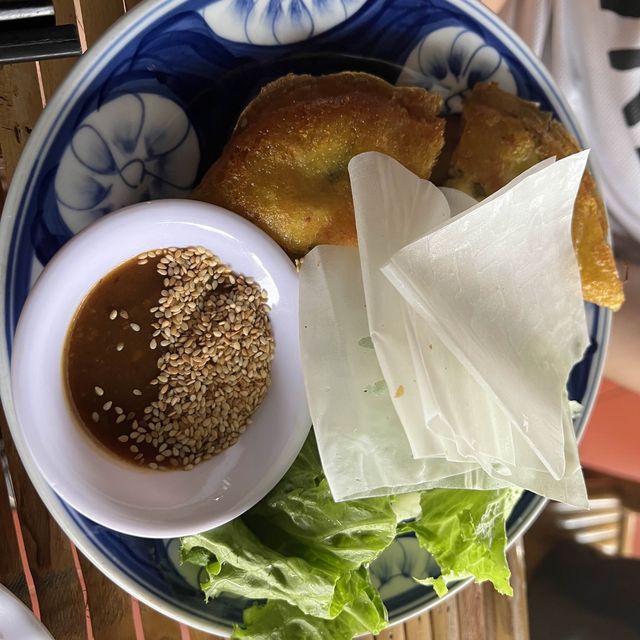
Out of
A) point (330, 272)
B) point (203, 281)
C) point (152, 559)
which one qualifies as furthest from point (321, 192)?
point (152, 559)

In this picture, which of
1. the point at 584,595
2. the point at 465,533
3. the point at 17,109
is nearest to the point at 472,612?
the point at 465,533

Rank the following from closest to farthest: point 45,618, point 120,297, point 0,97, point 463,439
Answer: point 463,439, point 120,297, point 0,97, point 45,618

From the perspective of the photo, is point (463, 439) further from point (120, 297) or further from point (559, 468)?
point (120, 297)

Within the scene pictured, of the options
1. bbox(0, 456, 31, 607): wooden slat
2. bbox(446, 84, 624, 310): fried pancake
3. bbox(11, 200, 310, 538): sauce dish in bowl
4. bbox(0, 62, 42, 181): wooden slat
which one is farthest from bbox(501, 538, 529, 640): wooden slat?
bbox(0, 62, 42, 181): wooden slat

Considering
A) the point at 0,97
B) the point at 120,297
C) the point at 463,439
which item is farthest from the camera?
the point at 0,97

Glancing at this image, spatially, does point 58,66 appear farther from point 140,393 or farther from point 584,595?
point 584,595

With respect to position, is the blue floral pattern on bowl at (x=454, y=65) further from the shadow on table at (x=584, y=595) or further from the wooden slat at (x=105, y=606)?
the shadow on table at (x=584, y=595)

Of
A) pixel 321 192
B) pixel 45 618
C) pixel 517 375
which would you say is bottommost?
pixel 45 618

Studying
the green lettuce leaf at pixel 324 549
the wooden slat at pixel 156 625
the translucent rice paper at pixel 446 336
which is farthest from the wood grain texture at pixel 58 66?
the wooden slat at pixel 156 625
